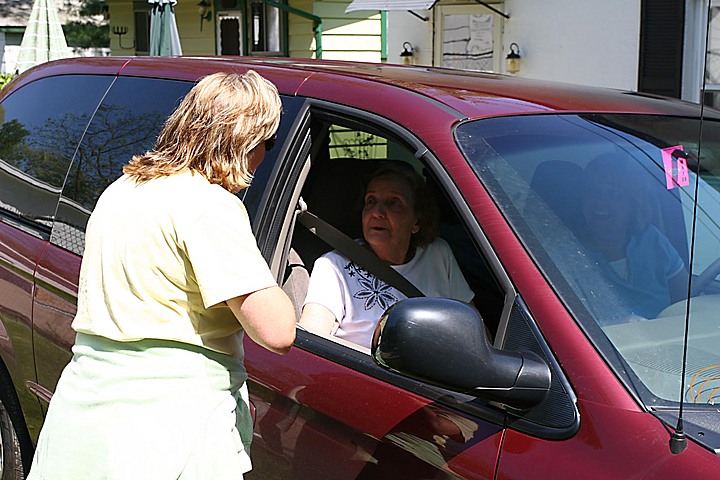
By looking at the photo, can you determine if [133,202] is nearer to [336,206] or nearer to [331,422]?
[331,422]

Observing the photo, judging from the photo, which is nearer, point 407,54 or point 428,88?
point 428,88

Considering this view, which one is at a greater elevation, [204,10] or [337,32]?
[204,10]

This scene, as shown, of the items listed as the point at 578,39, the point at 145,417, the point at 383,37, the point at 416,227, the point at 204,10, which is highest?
the point at 204,10

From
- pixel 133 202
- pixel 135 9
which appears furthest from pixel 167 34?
pixel 133 202

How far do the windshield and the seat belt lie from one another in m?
0.81

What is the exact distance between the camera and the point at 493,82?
283 cm

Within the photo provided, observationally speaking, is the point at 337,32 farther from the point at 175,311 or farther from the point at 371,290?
the point at 175,311

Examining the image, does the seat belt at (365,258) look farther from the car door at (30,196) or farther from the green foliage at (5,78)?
the green foliage at (5,78)

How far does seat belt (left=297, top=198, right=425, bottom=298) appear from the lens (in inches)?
120

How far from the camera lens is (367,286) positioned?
120 inches

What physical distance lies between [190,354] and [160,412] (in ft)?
0.46

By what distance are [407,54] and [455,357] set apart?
960 cm

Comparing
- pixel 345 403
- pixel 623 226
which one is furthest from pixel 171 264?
pixel 623 226

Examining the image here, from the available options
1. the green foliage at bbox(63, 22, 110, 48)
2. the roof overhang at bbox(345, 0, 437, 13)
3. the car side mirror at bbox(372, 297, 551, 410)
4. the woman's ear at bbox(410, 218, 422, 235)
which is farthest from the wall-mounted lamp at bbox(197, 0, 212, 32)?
the car side mirror at bbox(372, 297, 551, 410)
